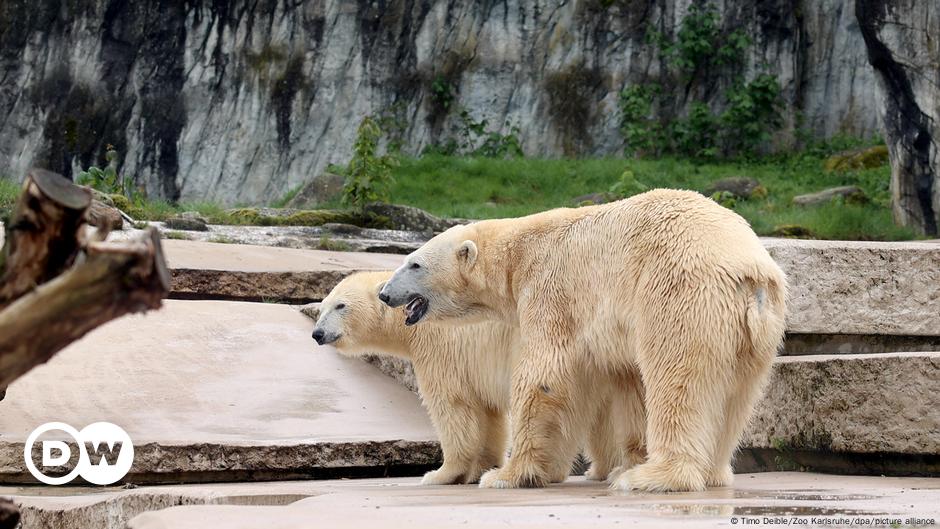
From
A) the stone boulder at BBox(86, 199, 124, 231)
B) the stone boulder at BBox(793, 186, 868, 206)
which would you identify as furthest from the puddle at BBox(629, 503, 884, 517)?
the stone boulder at BBox(793, 186, 868, 206)

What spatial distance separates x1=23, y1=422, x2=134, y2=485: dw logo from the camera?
5586 millimetres

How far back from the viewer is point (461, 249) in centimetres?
538

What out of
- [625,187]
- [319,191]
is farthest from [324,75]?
[625,187]

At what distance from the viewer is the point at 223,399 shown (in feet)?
22.0

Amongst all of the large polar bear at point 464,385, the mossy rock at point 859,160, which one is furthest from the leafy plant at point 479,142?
the large polar bear at point 464,385

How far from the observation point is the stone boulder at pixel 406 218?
13.9 meters

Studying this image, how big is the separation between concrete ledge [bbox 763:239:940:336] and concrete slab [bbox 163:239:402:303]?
363 centimetres

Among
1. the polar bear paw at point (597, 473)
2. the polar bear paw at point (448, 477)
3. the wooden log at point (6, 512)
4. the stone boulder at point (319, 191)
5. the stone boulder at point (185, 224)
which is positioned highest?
the wooden log at point (6, 512)

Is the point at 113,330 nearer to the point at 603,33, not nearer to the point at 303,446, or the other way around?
the point at 303,446

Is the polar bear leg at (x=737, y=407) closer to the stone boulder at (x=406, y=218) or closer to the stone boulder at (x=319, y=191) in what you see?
the stone boulder at (x=406, y=218)

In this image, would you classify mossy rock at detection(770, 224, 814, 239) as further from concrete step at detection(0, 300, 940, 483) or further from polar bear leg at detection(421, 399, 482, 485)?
polar bear leg at detection(421, 399, 482, 485)

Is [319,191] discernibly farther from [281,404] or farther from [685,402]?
[685,402]

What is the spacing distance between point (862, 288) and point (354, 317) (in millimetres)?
2606

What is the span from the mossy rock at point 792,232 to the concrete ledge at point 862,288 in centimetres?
916
